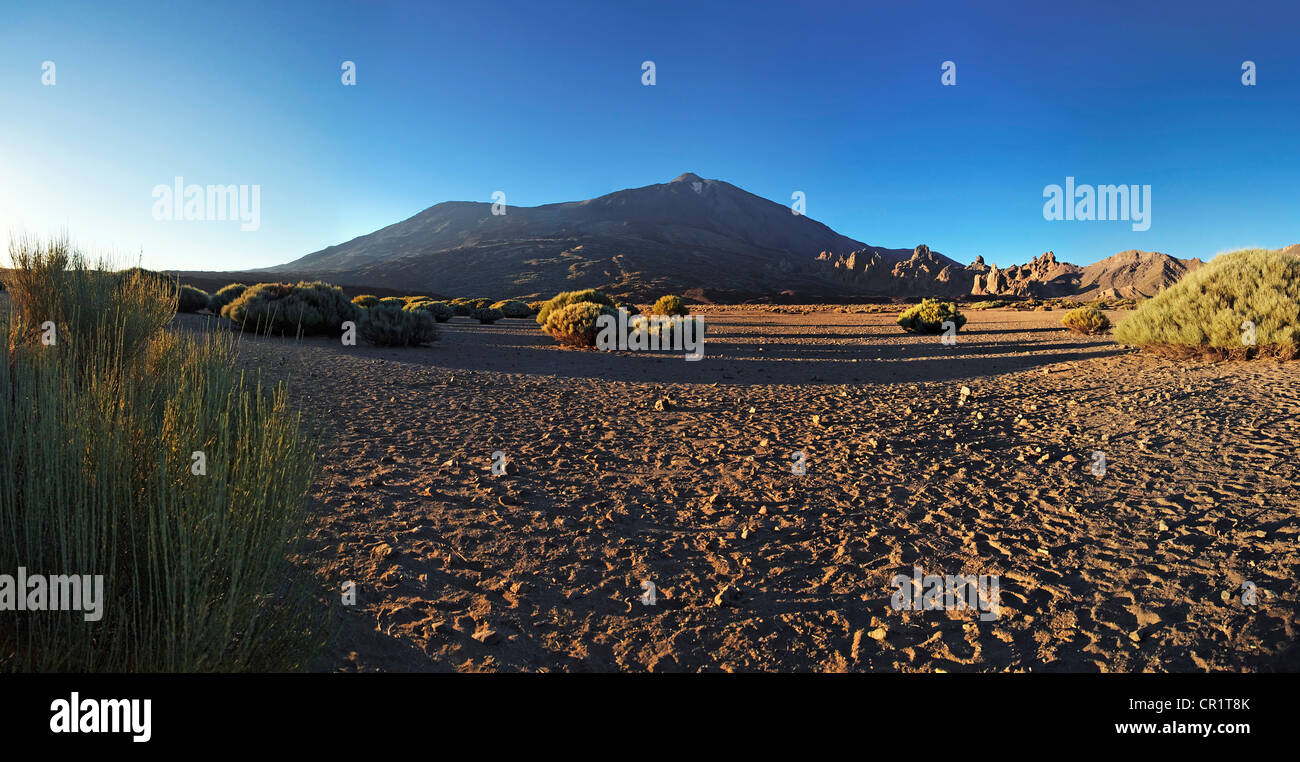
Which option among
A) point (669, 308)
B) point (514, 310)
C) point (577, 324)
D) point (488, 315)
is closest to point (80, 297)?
point (577, 324)

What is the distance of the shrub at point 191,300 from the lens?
21.8 meters

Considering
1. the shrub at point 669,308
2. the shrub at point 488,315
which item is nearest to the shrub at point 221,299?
the shrub at point 488,315

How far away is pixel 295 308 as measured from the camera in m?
16.2

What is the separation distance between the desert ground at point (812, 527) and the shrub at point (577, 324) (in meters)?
8.96

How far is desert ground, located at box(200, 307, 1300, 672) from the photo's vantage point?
2.87 m

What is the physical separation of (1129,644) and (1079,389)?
25.2 feet

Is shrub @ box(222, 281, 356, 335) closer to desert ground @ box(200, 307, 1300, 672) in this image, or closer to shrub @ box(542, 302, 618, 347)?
shrub @ box(542, 302, 618, 347)

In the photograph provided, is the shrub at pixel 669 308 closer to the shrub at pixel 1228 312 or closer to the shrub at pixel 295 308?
the shrub at pixel 295 308

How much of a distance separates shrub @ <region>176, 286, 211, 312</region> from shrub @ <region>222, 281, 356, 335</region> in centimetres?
533

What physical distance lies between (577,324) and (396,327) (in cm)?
528

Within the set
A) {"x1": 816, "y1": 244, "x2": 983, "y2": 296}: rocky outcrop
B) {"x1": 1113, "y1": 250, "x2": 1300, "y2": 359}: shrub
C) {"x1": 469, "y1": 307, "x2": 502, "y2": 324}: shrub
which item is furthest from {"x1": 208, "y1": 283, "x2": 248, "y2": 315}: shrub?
{"x1": 816, "y1": 244, "x2": 983, "y2": 296}: rocky outcrop

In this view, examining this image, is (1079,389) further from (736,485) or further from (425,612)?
(425,612)

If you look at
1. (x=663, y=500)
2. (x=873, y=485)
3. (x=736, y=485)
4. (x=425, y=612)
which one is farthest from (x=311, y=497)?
(x=873, y=485)

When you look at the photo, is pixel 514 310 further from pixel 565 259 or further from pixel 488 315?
pixel 565 259
